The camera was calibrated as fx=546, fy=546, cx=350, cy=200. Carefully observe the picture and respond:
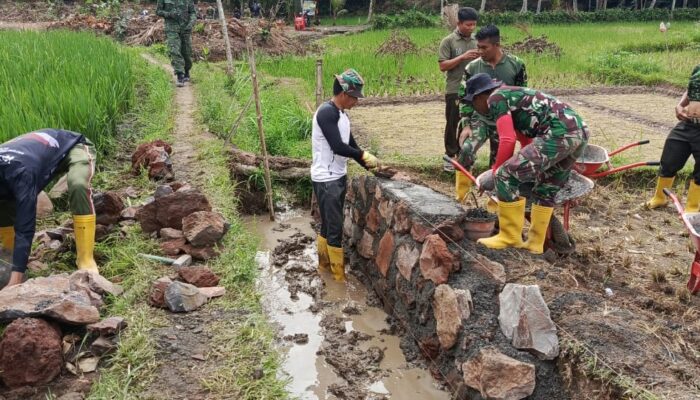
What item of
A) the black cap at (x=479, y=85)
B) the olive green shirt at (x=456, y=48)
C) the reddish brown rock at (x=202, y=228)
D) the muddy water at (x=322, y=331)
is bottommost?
the muddy water at (x=322, y=331)

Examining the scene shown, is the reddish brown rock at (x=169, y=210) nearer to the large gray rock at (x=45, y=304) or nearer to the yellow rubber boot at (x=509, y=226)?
the large gray rock at (x=45, y=304)

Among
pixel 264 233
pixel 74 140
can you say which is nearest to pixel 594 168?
pixel 264 233

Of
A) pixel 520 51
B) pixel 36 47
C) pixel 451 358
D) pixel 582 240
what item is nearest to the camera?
pixel 451 358

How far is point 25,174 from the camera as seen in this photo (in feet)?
9.85

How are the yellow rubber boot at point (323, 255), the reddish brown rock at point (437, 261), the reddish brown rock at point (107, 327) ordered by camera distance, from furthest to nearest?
1. the yellow rubber boot at point (323, 255)
2. the reddish brown rock at point (437, 261)
3. the reddish brown rock at point (107, 327)

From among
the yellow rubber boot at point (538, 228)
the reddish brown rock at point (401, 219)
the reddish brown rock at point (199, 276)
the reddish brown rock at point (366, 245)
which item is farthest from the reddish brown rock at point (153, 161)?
the yellow rubber boot at point (538, 228)

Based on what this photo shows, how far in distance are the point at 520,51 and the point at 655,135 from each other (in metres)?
8.66

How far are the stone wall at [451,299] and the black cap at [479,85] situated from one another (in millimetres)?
741

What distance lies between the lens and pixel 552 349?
8.46 ft

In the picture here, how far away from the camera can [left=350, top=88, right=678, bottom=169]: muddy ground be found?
21.8 ft

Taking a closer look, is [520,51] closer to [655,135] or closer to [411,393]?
[655,135]

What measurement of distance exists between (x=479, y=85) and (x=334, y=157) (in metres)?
1.15

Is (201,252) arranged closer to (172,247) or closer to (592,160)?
(172,247)

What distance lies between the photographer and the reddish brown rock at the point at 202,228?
3736mm
